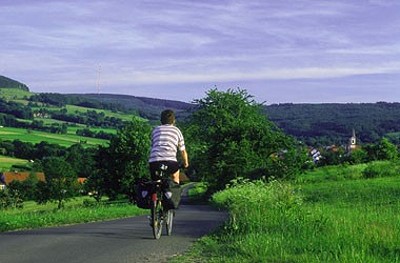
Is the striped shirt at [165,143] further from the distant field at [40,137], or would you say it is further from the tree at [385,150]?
the distant field at [40,137]

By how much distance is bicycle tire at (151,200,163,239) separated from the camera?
9914mm

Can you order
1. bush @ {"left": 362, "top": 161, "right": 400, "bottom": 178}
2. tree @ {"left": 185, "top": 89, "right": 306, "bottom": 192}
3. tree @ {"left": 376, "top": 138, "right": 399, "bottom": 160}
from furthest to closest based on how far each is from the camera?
tree @ {"left": 376, "top": 138, "right": 399, "bottom": 160} → tree @ {"left": 185, "top": 89, "right": 306, "bottom": 192} → bush @ {"left": 362, "top": 161, "right": 400, "bottom": 178}

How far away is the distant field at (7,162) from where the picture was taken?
96.9 metres

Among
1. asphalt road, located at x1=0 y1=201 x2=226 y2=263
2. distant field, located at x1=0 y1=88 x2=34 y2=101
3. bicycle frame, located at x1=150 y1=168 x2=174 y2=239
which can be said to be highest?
distant field, located at x1=0 y1=88 x2=34 y2=101

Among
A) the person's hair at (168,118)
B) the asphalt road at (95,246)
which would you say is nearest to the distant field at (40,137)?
the asphalt road at (95,246)

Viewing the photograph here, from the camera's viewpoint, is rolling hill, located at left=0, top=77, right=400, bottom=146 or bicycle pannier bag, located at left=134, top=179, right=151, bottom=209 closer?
bicycle pannier bag, located at left=134, top=179, right=151, bottom=209

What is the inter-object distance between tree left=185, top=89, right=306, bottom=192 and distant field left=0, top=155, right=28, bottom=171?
132 ft

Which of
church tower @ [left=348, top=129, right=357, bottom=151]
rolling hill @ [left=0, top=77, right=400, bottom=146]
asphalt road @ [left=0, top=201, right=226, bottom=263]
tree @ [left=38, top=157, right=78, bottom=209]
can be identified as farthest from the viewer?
rolling hill @ [left=0, top=77, right=400, bottom=146]

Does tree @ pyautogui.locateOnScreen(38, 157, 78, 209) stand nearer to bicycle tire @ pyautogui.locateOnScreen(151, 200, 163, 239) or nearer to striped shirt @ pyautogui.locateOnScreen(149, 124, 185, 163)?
bicycle tire @ pyautogui.locateOnScreen(151, 200, 163, 239)

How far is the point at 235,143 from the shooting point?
60062mm

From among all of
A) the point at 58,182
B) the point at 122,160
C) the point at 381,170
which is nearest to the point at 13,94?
the point at 58,182

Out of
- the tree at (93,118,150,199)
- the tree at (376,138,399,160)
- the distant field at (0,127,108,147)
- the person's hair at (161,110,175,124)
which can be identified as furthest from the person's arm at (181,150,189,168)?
the distant field at (0,127,108,147)

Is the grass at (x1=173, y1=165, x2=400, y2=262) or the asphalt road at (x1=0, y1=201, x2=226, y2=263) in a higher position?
the grass at (x1=173, y1=165, x2=400, y2=262)

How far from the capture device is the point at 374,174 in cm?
3728
